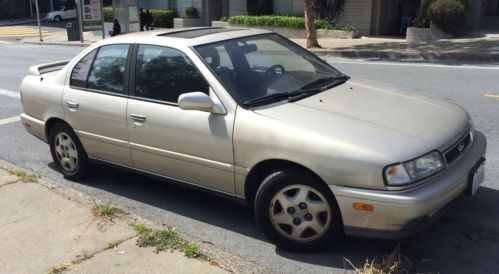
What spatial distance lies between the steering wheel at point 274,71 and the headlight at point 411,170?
151 centimetres

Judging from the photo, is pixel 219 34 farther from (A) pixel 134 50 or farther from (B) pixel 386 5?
(B) pixel 386 5

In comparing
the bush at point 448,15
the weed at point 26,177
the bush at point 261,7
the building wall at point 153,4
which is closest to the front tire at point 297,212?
the weed at point 26,177

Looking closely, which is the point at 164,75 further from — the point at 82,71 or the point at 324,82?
the point at 324,82

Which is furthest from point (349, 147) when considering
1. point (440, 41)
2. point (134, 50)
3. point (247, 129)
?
point (440, 41)

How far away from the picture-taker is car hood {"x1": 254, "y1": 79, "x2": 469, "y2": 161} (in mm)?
3375

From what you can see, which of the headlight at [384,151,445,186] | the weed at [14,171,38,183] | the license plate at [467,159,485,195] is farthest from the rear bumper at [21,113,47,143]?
the license plate at [467,159,485,195]

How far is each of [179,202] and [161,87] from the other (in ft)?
3.63

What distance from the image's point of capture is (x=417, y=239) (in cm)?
385

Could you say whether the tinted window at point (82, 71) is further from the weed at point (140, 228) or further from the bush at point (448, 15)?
the bush at point (448, 15)

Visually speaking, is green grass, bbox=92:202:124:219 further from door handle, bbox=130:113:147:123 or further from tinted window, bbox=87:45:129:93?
tinted window, bbox=87:45:129:93

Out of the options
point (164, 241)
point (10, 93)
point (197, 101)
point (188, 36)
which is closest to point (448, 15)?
point (10, 93)

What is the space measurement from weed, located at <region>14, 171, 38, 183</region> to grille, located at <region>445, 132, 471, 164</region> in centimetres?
399

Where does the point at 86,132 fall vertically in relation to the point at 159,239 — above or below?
above

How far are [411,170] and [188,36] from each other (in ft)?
7.71
